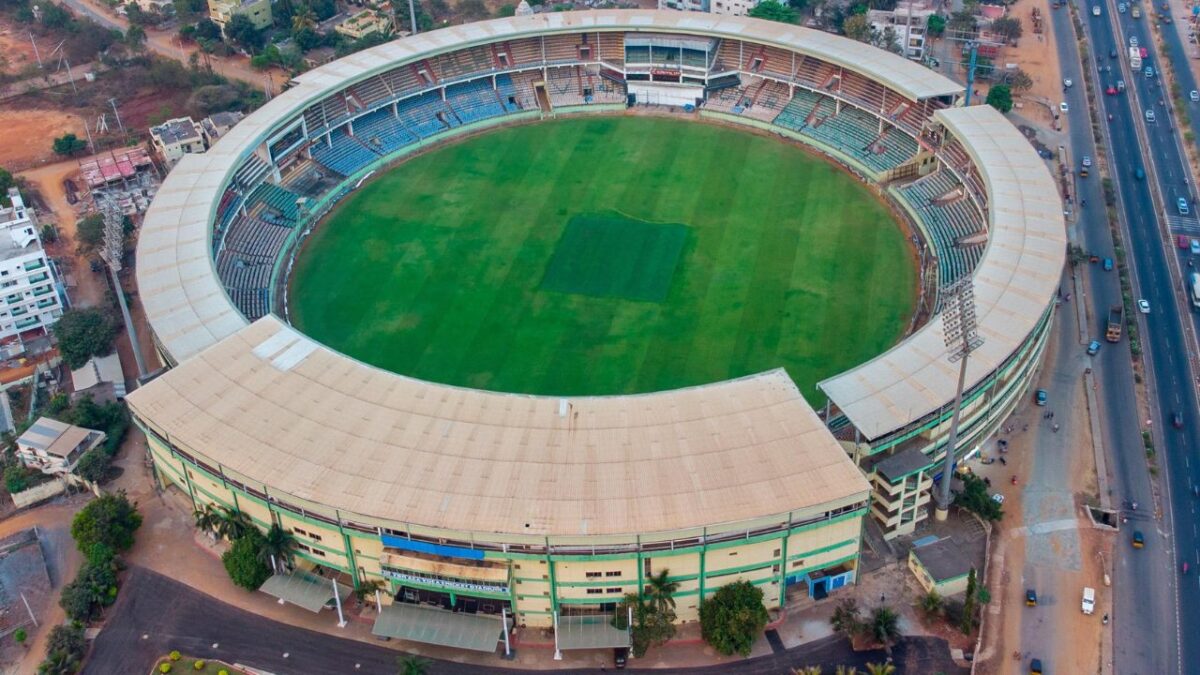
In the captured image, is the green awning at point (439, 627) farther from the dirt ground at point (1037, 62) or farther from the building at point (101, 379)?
the dirt ground at point (1037, 62)

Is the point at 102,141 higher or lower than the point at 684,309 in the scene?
higher

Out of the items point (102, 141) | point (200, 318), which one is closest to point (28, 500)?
point (200, 318)

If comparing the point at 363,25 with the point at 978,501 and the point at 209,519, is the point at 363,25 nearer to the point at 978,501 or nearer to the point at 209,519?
the point at 209,519

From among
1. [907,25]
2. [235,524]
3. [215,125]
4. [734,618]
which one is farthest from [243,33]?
[734,618]

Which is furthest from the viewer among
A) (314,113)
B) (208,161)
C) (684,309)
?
(314,113)

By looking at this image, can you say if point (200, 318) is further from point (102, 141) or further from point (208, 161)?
point (102, 141)

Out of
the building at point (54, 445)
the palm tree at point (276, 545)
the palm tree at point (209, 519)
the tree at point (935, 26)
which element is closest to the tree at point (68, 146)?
the building at point (54, 445)
